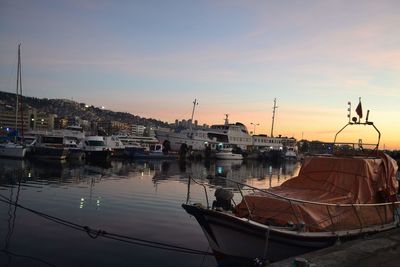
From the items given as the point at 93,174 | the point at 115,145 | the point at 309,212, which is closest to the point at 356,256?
the point at 309,212

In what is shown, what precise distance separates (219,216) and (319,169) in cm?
472

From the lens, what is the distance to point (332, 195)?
13250 mm

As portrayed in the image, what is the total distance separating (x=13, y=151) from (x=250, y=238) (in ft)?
189

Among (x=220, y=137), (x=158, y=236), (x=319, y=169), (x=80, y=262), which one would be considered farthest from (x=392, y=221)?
(x=220, y=137)

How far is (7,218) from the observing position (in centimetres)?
1719

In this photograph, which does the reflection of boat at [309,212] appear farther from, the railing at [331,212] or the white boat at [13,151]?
the white boat at [13,151]

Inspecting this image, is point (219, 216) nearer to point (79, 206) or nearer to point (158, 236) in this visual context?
point (158, 236)

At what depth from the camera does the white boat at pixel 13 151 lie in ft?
201

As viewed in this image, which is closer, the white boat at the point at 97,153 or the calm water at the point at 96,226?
the calm water at the point at 96,226

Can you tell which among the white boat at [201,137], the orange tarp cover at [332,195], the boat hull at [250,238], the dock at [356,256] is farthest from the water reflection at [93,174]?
the white boat at [201,137]

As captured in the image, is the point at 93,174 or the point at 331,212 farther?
the point at 93,174

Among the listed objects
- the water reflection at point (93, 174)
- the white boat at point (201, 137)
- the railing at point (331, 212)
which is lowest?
the water reflection at point (93, 174)

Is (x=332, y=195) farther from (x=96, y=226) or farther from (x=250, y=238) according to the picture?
(x=96, y=226)

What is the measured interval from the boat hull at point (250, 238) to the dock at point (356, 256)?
1.29 meters
